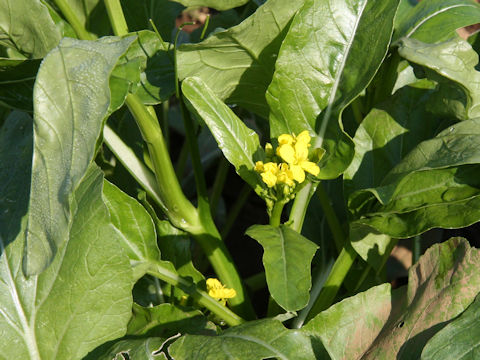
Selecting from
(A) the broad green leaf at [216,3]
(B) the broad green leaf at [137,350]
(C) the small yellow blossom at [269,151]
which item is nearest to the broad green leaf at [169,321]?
(B) the broad green leaf at [137,350]

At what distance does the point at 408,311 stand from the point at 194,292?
38 centimetres

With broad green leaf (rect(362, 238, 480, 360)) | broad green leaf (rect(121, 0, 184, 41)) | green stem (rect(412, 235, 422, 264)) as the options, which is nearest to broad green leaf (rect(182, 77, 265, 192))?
broad green leaf (rect(362, 238, 480, 360))

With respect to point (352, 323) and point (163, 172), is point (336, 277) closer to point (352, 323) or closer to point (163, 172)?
point (352, 323)

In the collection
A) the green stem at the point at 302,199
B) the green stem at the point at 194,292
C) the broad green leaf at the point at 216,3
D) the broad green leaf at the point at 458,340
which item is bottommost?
the green stem at the point at 194,292

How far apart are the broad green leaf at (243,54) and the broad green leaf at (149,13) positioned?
321mm

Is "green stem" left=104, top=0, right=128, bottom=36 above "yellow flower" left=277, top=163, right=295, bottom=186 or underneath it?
above

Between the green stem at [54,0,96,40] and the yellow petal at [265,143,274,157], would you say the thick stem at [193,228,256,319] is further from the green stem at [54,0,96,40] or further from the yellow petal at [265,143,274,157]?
the green stem at [54,0,96,40]

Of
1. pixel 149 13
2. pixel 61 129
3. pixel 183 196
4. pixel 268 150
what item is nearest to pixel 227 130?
pixel 268 150

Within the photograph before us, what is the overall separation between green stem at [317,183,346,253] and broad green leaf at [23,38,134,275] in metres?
0.56

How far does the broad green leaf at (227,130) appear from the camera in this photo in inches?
38.9

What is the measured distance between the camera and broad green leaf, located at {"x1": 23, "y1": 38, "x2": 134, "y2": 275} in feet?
2.57

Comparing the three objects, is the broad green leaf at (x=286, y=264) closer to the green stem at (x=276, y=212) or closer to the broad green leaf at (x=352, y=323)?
the green stem at (x=276, y=212)

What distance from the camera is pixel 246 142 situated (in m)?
1.05

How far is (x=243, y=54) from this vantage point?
1.11 m
